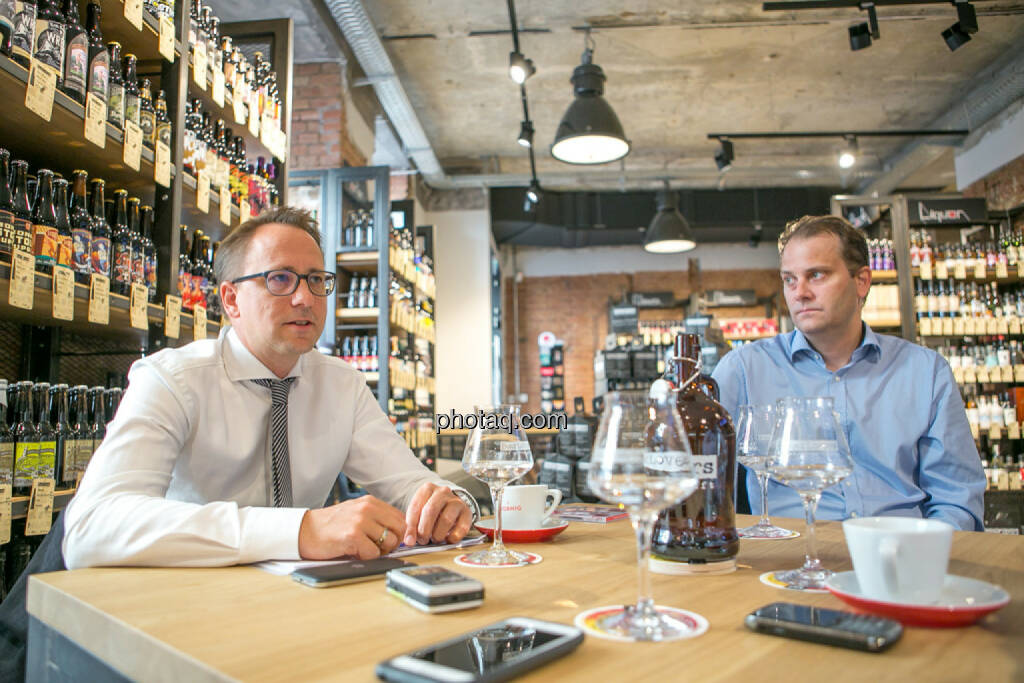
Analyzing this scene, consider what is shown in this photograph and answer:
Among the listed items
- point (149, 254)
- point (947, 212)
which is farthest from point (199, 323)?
point (947, 212)

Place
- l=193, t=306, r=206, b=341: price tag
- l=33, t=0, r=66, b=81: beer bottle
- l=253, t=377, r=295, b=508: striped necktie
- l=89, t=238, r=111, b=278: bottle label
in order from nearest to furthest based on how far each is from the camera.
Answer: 1. l=253, t=377, r=295, b=508: striped necktie
2. l=33, t=0, r=66, b=81: beer bottle
3. l=89, t=238, r=111, b=278: bottle label
4. l=193, t=306, r=206, b=341: price tag

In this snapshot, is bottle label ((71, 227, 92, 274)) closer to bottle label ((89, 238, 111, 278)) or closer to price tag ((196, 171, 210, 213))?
bottle label ((89, 238, 111, 278))

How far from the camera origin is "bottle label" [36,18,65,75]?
5.65 feet

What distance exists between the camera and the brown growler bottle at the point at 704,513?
3.23ft

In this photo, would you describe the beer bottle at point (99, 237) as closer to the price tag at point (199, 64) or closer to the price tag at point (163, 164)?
the price tag at point (163, 164)

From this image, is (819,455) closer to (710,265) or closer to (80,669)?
(80,669)

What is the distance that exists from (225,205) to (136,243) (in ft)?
1.72

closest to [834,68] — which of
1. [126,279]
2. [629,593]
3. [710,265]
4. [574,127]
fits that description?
[574,127]

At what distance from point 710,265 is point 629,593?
10633 millimetres

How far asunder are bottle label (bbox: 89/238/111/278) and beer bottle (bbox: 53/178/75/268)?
2.7 inches

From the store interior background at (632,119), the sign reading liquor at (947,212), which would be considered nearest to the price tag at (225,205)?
the store interior background at (632,119)

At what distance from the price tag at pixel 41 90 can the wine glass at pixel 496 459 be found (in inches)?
52.2

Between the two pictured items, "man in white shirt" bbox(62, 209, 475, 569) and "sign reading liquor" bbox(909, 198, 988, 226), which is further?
"sign reading liquor" bbox(909, 198, 988, 226)

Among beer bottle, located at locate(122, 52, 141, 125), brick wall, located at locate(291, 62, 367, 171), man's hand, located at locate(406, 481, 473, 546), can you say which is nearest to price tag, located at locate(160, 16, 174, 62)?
beer bottle, located at locate(122, 52, 141, 125)
